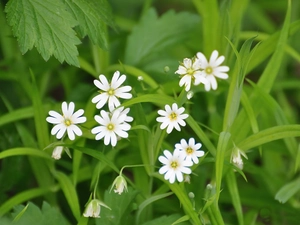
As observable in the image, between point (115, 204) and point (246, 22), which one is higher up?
point (246, 22)

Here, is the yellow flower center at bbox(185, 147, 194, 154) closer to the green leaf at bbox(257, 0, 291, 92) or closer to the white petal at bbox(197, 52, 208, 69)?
the white petal at bbox(197, 52, 208, 69)

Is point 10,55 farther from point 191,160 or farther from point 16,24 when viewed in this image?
point 191,160

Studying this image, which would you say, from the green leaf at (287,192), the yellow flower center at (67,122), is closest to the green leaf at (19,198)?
the yellow flower center at (67,122)

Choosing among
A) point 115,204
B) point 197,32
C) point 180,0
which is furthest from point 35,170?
point 180,0

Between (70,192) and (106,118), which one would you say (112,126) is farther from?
(70,192)

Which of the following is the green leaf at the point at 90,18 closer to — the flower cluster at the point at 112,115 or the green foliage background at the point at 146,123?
the green foliage background at the point at 146,123

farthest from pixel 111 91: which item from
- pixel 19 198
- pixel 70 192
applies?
pixel 19 198

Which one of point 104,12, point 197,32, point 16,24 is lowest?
point 16,24
